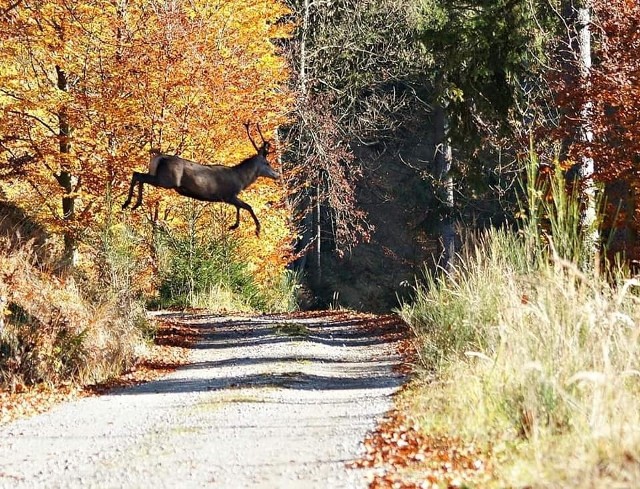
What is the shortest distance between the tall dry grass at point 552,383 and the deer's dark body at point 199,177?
5203mm

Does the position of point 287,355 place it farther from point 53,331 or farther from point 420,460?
point 420,460

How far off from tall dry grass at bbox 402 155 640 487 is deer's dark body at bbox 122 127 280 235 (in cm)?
520

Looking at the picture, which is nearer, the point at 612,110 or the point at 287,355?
the point at 287,355

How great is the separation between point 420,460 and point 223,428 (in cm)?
240

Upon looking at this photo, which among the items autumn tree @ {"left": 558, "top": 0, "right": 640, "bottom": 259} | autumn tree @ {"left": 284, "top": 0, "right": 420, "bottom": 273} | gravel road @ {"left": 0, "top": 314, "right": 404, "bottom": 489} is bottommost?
gravel road @ {"left": 0, "top": 314, "right": 404, "bottom": 489}

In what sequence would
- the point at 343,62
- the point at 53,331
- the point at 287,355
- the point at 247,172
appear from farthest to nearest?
the point at 343,62, the point at 287,355, the point at 247,172, the point at 53,331

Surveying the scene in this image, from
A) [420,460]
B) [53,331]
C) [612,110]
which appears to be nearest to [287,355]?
[53,331]

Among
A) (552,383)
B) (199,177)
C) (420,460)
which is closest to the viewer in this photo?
(552,383)

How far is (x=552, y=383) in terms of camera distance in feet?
22.2

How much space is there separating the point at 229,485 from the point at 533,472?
79.5 inches

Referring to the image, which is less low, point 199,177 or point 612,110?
point 612,110

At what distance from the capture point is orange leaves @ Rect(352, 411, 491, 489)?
20.7ft

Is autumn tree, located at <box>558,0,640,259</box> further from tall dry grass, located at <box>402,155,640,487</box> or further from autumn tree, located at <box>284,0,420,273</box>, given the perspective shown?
autumn tree, located at <box>284,0,420,273</box>

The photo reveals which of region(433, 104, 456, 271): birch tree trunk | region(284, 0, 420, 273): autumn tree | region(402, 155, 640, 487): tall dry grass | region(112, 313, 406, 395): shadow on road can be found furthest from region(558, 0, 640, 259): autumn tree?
region(284, 0, 420, 273): autumn tree
